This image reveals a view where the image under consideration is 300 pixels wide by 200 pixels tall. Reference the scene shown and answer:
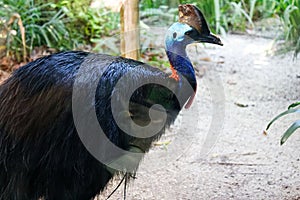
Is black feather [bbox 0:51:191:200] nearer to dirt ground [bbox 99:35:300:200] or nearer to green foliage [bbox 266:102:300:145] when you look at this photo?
green foliage [bbox 266:102:300:145]

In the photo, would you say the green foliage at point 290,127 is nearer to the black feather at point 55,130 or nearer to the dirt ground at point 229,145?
the dirt ground at point 229,145

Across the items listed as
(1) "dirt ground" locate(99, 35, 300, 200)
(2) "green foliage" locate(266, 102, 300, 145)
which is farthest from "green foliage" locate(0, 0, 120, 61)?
→ (2) "green foliage" locate(266, 102, 300, 145)

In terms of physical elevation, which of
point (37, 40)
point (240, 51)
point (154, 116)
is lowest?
point (240, 51)

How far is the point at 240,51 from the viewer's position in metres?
5.38

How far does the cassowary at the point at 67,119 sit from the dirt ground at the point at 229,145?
2.19 feet

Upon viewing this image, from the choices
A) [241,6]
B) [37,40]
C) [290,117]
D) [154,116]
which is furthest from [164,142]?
[241,6]

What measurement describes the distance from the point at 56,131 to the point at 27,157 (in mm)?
142

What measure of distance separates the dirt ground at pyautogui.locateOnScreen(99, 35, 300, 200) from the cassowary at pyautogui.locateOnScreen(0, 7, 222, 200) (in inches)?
26.2

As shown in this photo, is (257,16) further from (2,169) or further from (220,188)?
(2,169)

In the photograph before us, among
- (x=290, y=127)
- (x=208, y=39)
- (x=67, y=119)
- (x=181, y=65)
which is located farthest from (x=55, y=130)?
(x=290, y=127)

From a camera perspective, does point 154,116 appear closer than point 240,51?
Yes

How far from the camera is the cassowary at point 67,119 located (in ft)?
6.55

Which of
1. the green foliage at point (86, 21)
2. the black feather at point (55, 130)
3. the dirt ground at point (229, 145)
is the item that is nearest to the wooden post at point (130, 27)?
the dirt ground at point (229, 145)

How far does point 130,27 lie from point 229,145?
0.91 meters
